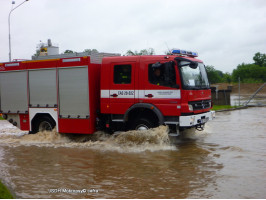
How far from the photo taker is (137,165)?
808cm

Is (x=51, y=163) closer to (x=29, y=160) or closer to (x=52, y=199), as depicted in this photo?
(x=29, y=160)

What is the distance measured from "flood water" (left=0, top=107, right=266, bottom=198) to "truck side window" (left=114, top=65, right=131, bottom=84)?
1648 millimetres

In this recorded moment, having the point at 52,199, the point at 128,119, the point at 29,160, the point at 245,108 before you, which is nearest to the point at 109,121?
the point at 128,119

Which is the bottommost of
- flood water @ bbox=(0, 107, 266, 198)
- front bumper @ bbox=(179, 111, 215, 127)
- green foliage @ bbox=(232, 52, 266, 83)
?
flood water @ bbox=(0, 107, 266, 198)

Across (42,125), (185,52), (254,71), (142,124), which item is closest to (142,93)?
(142,124)

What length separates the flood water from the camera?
615cm

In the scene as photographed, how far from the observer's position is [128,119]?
399 inches

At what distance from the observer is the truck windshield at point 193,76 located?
9.37m

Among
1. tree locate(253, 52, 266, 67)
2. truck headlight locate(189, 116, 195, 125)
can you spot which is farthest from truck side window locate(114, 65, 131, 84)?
tree locate(253, 52, 266, 67)

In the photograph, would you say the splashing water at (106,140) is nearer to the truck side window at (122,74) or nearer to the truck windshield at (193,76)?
the truck windshield at (193,76)

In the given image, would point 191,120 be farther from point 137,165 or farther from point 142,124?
point 137,165

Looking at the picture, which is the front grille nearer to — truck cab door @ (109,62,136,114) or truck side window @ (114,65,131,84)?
truck cab door @ (109,62,136,114)

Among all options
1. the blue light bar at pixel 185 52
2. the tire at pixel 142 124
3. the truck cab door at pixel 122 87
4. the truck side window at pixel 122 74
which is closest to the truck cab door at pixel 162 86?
the truck cab door at pixel 122 87

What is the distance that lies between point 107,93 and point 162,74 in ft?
6.10
